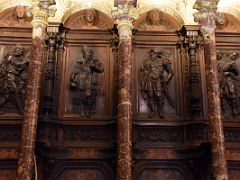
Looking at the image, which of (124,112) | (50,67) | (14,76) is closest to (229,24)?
(124,112)

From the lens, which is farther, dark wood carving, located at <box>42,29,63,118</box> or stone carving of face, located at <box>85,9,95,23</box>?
stone carving of face, located at <box>85,9,95,23</box>

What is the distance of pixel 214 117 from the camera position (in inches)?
440

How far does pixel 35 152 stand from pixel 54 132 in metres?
1.13

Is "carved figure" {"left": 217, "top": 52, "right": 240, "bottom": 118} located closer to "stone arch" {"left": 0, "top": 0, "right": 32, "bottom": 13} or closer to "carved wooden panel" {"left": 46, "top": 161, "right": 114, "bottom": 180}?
"carved wooden panel" {"left": 46, "top": 161, "right": 114, "bottom": 180}

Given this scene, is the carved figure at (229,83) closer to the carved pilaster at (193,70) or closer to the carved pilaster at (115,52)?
the carved pilaster at (193,70)

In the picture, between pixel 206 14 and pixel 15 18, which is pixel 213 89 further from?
pixel 15 18

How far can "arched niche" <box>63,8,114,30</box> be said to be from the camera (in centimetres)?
1414

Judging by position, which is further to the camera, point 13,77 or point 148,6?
point 148,6

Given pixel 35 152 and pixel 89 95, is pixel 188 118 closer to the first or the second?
pixel 89 95

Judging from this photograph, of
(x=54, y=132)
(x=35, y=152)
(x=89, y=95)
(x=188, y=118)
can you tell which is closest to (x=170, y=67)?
(x=188, y=118)

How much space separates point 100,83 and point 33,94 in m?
2.77

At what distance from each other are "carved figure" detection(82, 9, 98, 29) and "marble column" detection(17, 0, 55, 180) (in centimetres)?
217

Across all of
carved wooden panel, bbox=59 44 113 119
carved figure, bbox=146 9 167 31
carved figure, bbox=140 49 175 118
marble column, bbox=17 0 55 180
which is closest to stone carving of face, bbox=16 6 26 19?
marble column, bbox=17 0 55 180

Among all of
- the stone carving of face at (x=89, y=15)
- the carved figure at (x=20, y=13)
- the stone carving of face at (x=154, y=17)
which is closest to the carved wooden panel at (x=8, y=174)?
the carved figure at (x=20, y=13)
